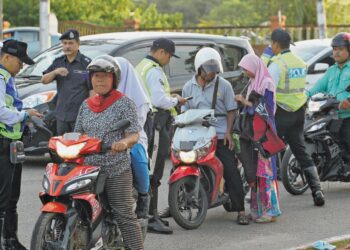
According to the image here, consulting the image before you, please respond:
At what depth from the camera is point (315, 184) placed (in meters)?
10.5

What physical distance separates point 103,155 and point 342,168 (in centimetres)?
473

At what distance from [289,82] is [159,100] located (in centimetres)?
199

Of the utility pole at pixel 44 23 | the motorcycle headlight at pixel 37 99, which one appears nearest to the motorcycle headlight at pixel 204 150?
the motorcycle headlight at pixel 37 99

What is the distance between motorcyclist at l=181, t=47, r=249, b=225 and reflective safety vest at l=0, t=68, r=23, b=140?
2.17m

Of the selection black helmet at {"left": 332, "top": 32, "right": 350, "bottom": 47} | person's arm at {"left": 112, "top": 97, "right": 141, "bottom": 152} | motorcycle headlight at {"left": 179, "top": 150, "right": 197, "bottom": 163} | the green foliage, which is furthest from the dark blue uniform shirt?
the green foliage

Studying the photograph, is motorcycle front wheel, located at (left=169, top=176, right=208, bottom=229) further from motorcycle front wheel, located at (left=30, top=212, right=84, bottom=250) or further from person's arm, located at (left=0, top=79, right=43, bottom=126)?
motorcycle front wheel, located at (left=30, top=212, right=84, bottom=250)

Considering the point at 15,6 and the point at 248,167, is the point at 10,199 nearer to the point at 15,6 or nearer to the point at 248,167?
the point at 248,167

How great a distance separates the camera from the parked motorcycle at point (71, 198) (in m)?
6.62

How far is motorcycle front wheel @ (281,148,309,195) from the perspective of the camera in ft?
35.9

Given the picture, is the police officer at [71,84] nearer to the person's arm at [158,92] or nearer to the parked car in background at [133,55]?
the person's arm at [158,92]

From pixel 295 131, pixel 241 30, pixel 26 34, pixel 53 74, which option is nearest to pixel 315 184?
pixel 295 131

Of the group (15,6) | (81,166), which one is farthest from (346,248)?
(15,6)

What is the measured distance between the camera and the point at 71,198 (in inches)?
267

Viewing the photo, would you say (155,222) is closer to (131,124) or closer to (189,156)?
(189,156)
